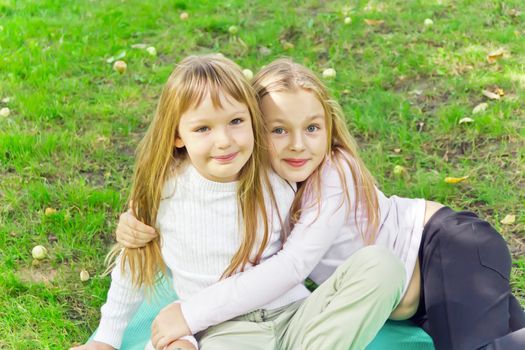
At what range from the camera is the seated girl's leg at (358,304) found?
206 cm

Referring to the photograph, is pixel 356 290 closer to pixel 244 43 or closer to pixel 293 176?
pixel 293 176

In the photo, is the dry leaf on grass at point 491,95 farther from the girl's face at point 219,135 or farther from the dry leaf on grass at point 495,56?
the girl's face at point 219,135

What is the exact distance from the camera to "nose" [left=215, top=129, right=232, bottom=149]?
212cm

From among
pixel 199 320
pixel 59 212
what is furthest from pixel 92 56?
pixel 199 320

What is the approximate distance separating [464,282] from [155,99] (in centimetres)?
231

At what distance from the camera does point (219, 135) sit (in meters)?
2.13

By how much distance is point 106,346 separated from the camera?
2.43m

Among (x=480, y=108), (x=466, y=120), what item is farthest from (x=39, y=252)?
(x=480, y=108)

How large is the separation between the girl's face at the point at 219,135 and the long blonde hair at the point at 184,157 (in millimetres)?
22

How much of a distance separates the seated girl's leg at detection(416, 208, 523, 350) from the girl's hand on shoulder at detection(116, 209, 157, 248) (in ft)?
2.98

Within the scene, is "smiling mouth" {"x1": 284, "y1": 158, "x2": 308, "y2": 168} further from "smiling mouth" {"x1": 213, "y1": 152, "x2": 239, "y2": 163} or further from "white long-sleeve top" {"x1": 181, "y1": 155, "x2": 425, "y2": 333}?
"smiling mouth" {"x1": 213, "y1": 152, "x2": 239, "y2": 163}

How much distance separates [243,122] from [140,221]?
1.61 ft

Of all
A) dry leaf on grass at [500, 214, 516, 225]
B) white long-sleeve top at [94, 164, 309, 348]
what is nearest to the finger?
white long-sleeve top at [94, 164, 309, 348]

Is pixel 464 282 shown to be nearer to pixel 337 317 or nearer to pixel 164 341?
pixel 337 317
